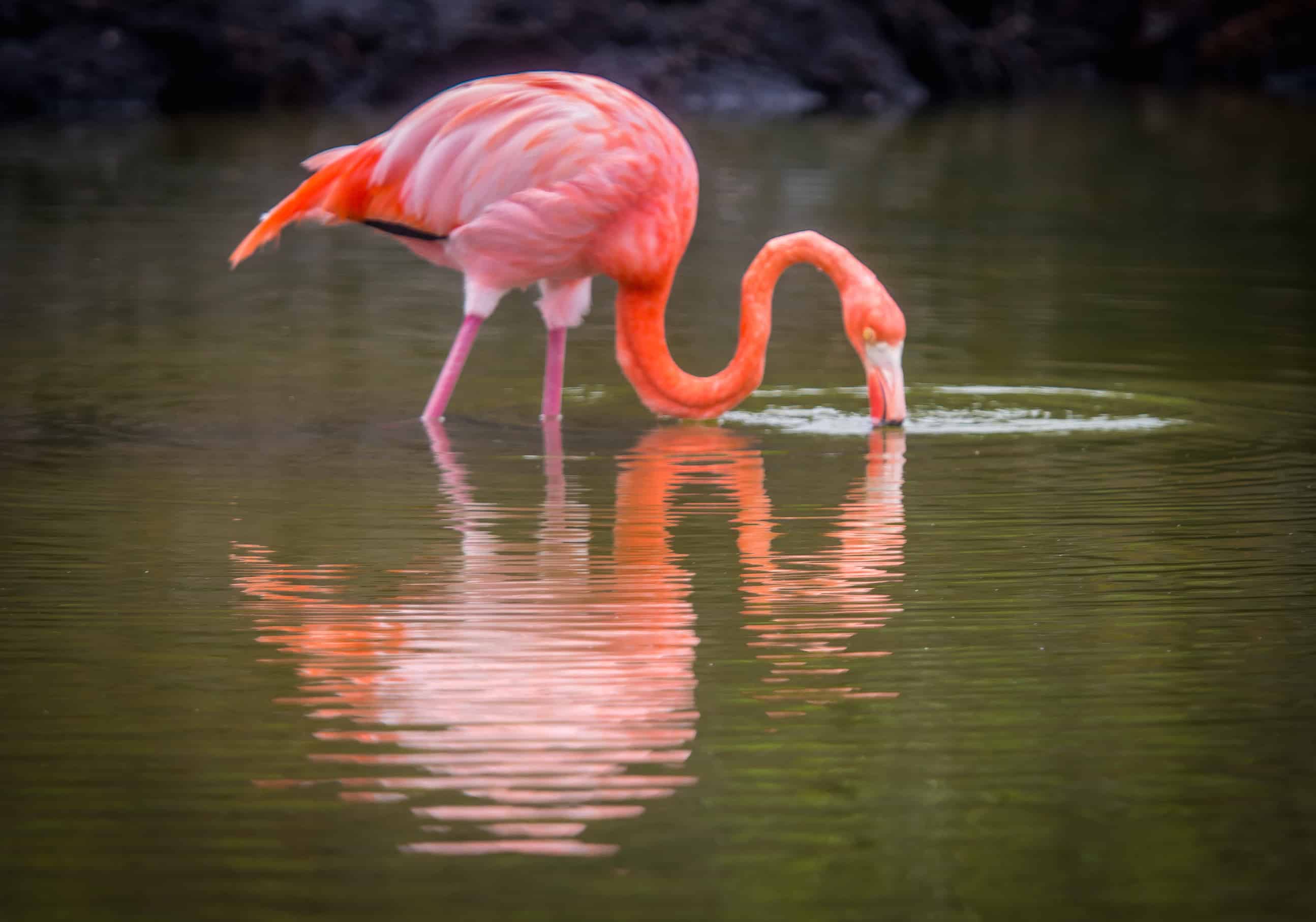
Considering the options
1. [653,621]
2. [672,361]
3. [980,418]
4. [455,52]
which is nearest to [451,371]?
[672,361]

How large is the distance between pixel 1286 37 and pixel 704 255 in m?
20.1

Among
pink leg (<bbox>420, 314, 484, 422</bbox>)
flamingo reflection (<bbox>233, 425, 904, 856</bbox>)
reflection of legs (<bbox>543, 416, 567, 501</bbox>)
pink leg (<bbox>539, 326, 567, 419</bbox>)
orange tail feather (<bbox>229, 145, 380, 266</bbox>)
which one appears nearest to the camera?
flamingo reflection (<bbox>233, 425, 904, 856</bbox>)

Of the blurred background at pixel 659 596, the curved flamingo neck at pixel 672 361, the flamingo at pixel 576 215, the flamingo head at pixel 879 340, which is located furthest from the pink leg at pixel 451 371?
the flamingo head at pixel 879 340

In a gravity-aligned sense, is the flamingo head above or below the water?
above

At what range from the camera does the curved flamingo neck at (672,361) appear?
6.47 m

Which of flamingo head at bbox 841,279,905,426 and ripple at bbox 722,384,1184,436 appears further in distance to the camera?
ripple at bbox 722,384,1184,436

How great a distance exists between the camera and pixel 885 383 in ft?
21.5

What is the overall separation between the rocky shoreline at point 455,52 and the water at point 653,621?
13.3 m

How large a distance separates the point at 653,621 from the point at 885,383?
2444mm

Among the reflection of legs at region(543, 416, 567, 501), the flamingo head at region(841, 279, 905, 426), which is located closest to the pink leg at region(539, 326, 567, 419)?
the reflection of legs at region(543, 416, 567, 501)

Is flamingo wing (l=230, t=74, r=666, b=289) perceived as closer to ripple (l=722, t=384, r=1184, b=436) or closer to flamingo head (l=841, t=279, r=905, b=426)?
flamingo head (l=841, t=279, r=905, b=426)

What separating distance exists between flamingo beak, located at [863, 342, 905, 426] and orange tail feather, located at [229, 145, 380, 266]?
179 centimetres

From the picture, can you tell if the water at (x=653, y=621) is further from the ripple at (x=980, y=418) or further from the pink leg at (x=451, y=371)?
the pink leg at (x=451, y=371)

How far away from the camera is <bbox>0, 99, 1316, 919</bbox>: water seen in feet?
9.87
